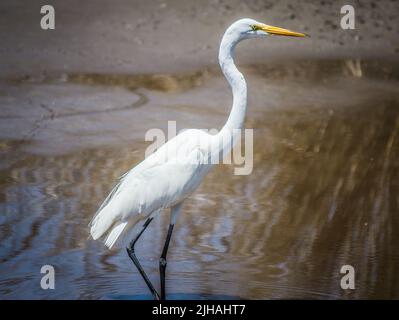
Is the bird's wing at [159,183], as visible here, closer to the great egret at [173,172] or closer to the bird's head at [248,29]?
the great egret at [173,172]

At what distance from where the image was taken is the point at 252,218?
6.38m

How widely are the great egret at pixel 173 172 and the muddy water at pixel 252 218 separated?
0.45 metres

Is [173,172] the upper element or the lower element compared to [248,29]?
lower

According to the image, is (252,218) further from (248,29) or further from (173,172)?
(248,29)

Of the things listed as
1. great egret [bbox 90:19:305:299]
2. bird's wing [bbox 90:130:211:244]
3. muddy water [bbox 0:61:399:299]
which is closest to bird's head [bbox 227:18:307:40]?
great egret [bbox 90:19:305:299]

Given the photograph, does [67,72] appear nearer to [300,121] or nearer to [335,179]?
[300,121]

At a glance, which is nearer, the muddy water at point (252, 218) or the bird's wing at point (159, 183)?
the bird's wing at point (159, 183)

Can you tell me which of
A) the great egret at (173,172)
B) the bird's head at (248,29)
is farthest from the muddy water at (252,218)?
the bird's head at (248,29)

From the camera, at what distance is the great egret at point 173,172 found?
197 inches

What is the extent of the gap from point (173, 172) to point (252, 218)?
146 centimetres

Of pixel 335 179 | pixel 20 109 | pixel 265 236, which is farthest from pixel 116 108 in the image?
pixel 265 236

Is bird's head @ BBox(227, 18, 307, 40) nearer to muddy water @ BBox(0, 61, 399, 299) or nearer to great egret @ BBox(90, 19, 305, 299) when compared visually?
great egret @ BBox(90, 19, 305, 299)

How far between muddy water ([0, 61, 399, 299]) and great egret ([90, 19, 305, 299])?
448 millimetres

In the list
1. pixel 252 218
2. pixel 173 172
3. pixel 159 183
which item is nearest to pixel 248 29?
pixel 173 172
